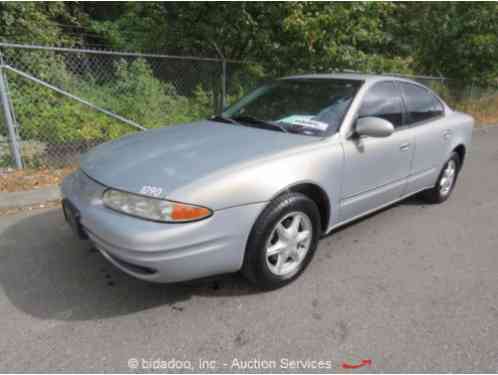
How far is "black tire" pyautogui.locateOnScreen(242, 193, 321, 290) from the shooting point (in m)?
2.25

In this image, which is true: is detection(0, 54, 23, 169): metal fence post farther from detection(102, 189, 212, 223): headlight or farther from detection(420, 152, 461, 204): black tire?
detection(420, 152, 461, 204): black tire

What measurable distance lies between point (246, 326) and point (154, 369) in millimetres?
583

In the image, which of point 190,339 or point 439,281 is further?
point 439,281

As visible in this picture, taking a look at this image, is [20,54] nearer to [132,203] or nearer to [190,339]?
[132,203]

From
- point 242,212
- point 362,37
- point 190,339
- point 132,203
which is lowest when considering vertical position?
Result: point 190,339

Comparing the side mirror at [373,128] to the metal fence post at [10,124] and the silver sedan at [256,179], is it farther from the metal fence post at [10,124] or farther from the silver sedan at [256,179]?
the metal fence post at [10,124]

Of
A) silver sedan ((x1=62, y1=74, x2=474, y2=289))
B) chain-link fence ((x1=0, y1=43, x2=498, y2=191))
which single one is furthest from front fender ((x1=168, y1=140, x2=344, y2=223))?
chain-link fence ((x1=0, y1=43, x2=498, y2=191))

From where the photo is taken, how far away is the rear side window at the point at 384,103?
9.91 feet

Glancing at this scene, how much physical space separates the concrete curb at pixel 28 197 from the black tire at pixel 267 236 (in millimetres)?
2902

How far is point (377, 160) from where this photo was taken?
2990 mm

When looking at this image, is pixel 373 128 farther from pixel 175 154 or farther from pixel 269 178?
pixel 175 154

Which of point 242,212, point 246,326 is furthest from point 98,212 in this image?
point 246,326

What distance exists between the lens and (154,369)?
1.84m

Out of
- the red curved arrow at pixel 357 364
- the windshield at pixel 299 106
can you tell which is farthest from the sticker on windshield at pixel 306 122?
the red curved arrow at pixel 357 364
